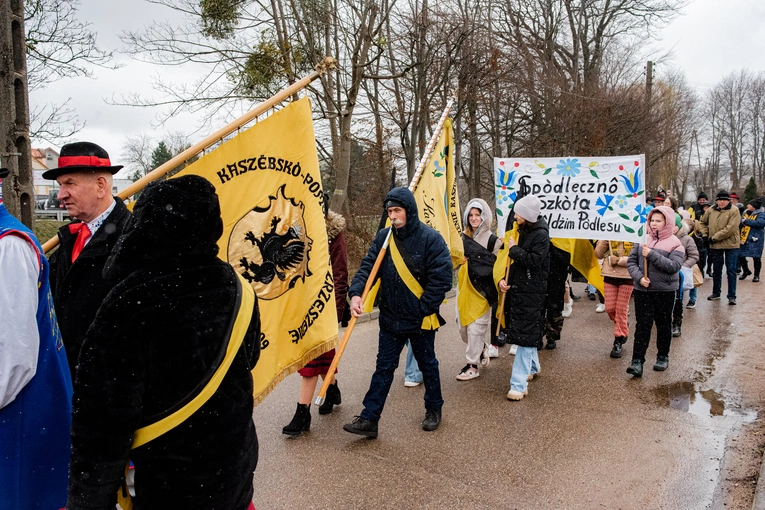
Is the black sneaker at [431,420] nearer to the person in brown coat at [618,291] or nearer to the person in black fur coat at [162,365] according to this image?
the person in black fur coat at [162,365]

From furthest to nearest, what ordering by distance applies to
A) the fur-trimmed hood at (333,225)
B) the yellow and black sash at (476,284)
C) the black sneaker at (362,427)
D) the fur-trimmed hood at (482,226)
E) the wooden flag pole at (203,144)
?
the fur-trimmed hood at (482,226) < the yellow and black sash at (476,284) < the fur-trimmed hood at (333,225) < the black sneaker at (362,427) < the wooden flag pole at (203,144)

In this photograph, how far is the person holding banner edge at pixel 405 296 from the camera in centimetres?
428

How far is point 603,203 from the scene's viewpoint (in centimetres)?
638

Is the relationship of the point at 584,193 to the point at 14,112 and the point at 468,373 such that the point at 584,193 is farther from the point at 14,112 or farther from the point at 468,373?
the point at 14,112

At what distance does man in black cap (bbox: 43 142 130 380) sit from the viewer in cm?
236

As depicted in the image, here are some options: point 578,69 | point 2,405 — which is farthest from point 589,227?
point 578,69

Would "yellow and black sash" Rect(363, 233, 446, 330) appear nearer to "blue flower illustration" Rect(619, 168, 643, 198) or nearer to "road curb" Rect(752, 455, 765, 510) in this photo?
"road curb" Rect(752, 455, 765, 510)

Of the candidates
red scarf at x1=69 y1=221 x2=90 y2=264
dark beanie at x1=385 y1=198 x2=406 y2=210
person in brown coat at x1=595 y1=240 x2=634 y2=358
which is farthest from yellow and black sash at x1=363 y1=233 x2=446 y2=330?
person in brown coat at x1=595 y1=240 x2=634 y2=358

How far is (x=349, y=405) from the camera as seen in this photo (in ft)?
16.6

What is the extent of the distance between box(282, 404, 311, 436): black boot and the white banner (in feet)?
11.0

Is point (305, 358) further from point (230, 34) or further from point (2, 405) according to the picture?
point (230, 34)

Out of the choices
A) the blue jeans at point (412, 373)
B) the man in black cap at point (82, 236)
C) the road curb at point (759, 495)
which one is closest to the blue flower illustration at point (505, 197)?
the blue jeans at point (412, 373)

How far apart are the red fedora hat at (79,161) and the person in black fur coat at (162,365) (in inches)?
37.5

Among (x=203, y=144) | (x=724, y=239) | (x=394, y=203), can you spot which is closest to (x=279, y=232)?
(x=203, y=144)
